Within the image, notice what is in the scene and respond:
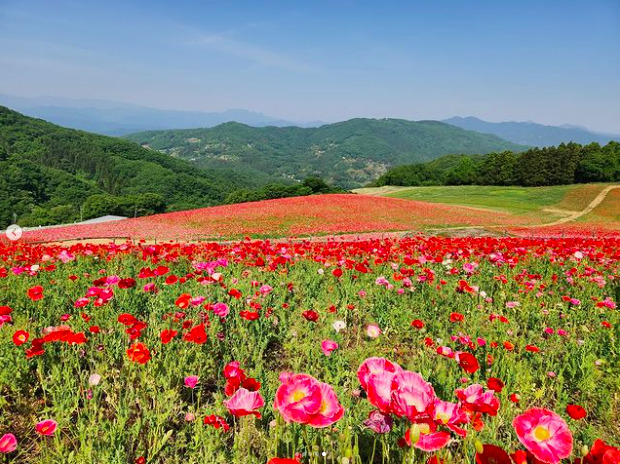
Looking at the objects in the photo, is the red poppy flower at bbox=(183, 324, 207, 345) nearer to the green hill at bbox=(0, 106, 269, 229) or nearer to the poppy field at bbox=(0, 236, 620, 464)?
the poppy field at bbox=(0, 236, 620, 464)

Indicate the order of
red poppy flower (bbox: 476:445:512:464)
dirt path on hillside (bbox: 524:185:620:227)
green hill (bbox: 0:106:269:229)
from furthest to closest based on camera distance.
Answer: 1. green hill (bbox: 0:106:269:229)
2. dirt path on hillside (bbox: 524:185:620:227)
3. red poppy flower (bbox: 476:445:512:464)

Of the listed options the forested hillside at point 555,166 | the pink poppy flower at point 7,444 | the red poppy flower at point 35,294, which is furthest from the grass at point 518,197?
the pink poppy flower at point 7,444

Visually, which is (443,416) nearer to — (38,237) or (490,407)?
(490,407)

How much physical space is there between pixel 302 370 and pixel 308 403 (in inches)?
92.1

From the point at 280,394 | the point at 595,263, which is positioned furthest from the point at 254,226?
the point at 280,394

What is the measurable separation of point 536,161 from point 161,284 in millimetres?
74234

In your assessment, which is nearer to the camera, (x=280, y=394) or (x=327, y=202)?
(x=280, y=394)

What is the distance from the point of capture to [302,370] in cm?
391

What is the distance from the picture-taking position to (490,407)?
1.87 meters

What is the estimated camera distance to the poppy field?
181 cm

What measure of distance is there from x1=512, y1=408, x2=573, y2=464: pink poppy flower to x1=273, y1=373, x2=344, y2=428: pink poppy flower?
27.8 inches

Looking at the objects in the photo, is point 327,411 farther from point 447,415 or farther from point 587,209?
point 587,209

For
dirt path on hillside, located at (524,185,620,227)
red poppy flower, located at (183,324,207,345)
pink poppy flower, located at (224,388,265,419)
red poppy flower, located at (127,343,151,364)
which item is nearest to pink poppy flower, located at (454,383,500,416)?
pink poppy flower, located at (224,388,265,419)

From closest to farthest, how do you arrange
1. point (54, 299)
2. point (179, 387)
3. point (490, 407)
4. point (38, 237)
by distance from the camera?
point (490, 407) < point (179, 387) < point (54, 299) < point (38, 237)
